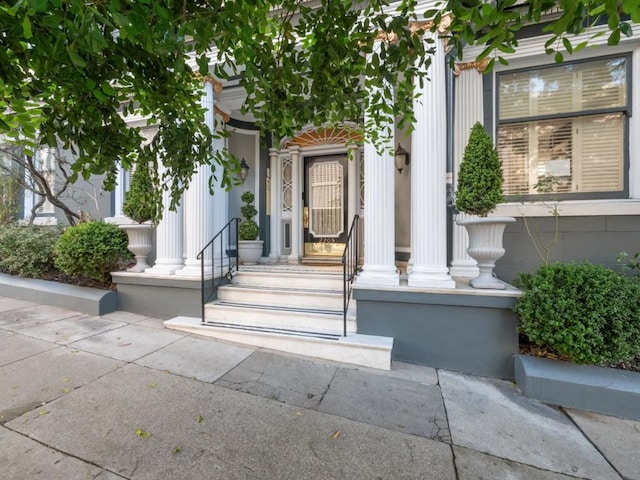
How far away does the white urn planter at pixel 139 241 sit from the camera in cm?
480

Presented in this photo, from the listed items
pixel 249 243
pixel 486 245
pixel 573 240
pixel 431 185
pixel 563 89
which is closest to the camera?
pixel 486 245

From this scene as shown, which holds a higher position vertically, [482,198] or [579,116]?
[579,116]

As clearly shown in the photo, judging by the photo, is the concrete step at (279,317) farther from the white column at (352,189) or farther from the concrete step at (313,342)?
the white column at (352,189)

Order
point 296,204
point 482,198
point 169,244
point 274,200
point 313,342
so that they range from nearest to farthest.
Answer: point 482,198, point 313,342, point 169,244, point 296,204, point 274,200

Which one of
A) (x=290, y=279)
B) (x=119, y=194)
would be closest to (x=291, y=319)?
(x=290, y=279)

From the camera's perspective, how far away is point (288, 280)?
4.49m

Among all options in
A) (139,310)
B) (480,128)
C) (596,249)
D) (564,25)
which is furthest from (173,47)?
(596,249)

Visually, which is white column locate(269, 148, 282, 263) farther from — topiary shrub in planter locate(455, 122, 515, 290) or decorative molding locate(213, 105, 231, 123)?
topiary shrub in planter locate(455, 122, 515, 290)

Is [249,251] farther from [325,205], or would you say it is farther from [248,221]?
[325,205]

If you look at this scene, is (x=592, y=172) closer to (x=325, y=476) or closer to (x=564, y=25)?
Result: (x=564, y=25)

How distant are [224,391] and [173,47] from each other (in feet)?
8.32

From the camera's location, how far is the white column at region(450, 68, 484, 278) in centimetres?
424

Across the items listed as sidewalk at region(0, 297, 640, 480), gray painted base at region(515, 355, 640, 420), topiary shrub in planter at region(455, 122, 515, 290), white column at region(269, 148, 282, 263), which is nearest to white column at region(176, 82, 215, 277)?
sidewalk at region(0, 297, 640, 480)

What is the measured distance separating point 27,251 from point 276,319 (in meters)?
5.13
